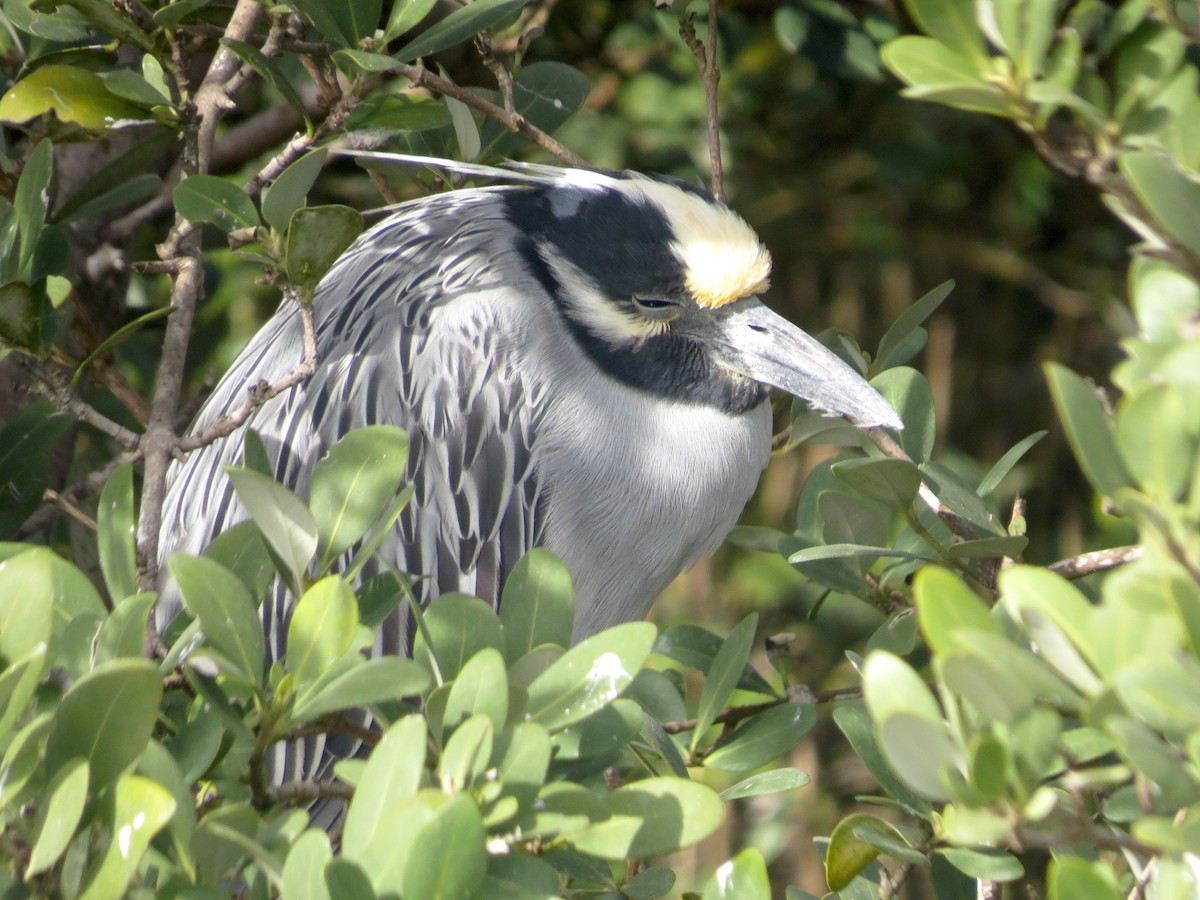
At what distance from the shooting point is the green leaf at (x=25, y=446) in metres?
1.91

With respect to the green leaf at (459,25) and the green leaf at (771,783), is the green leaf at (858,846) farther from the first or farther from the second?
the green leaf at (459,25)

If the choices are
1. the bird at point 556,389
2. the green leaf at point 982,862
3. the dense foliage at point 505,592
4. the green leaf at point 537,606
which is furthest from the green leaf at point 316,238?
the green leaf at point 982,862

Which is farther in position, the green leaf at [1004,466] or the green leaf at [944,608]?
the green leaf at [1004,466]

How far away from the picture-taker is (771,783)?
62.7 inches

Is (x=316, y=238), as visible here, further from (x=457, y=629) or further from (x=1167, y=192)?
(x=1167, y=192)

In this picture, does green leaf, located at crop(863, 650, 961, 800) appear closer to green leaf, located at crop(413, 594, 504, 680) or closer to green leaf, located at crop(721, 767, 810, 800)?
green leaf, located at crop(413, 594, 504, 680)

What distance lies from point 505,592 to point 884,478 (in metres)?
0.53

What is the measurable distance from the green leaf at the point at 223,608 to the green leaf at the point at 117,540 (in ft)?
0.61

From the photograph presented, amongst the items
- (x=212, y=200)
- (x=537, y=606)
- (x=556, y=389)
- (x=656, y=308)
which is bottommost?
(x=556, y=389)

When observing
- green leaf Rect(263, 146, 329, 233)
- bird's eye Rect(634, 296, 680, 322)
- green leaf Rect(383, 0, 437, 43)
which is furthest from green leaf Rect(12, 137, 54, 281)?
bird's eye Rect(634, 296, 680, 322)

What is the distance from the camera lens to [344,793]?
1.30 meters

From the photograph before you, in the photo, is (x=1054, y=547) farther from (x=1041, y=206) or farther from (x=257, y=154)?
(x=257, y=154)

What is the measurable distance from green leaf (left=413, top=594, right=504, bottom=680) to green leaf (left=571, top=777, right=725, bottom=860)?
7.7 inches

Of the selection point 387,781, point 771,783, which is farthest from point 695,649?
point 387,781
